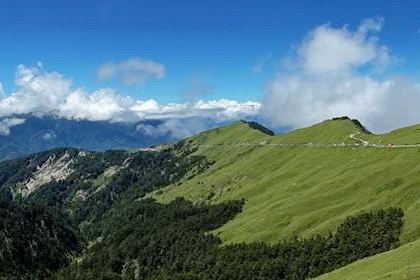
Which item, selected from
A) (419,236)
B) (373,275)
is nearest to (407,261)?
(373,275)

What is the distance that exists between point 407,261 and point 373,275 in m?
8.87

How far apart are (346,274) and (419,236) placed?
55.2 metres

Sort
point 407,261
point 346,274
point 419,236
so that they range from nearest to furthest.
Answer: point 407,261
point 346,274
point 419,236

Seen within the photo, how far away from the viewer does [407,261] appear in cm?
12962

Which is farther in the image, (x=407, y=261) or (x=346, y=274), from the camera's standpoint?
(x=346, y=274)

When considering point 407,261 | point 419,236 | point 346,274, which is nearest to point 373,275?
point 407,261

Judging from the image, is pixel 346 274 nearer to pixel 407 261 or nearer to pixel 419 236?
pixel 407 261

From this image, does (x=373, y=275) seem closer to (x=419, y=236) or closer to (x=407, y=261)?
(x=407, y=261)

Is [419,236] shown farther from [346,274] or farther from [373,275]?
[373,275]

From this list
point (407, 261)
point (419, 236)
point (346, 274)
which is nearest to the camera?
point (407, 261)

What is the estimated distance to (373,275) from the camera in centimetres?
13000

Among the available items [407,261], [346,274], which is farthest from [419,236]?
[407,261]

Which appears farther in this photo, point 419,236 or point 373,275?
point 419,236

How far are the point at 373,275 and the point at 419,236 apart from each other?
72824mm
